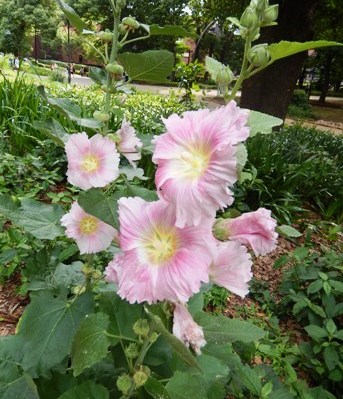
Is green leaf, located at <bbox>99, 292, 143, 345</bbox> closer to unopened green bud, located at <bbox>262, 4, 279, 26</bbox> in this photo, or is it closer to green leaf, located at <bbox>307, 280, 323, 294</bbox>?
unopened green bud, located at <bbox>262, 4, 279, 26</bbox>

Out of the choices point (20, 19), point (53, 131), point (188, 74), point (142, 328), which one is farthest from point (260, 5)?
point (20, 19)

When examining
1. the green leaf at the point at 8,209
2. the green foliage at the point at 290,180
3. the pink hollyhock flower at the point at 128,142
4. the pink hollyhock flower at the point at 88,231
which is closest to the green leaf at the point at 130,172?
the pink hollyhock flower at the point at 128,142

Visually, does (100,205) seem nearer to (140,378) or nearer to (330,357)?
(140,378)

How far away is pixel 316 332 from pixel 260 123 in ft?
5.24

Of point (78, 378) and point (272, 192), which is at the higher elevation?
point (78, 378)

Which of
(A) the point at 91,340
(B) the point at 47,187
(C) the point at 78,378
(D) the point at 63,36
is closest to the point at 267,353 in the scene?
(C) the point at 78,378

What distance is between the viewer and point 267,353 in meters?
1.98

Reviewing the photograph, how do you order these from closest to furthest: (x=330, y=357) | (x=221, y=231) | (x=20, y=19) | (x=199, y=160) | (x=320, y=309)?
(x=199, y=160), (x=221, y=231), (x=330, y=357), (x=320, y=309), (x=20, y=19)

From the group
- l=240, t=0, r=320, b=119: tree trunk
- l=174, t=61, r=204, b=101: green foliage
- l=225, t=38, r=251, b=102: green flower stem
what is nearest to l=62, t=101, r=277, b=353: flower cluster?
l=225, t=38, r=251, b=102: green flower stem

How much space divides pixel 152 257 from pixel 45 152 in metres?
2.76

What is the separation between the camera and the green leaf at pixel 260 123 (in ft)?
2.56

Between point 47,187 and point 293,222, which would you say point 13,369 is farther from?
point 293,222

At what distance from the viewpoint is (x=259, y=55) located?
775 mm

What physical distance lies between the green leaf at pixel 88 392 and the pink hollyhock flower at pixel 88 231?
32 cm
